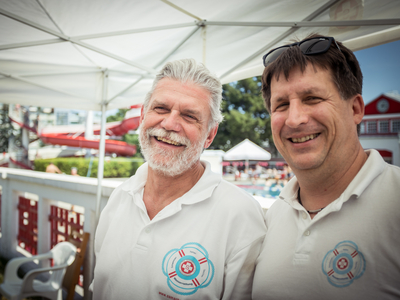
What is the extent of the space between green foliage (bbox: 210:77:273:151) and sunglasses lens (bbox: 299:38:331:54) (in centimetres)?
2347

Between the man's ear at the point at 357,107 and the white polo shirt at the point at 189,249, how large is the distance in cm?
74

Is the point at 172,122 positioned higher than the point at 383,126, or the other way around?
the point at 383,126

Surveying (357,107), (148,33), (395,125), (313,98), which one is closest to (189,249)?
(313,98)

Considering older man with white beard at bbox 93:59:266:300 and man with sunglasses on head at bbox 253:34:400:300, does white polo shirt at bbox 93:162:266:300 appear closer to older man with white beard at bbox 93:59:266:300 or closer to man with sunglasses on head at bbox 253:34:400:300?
older man with white beard at bbox 93:59:266:300

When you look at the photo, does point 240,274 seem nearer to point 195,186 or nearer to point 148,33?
point 195,186

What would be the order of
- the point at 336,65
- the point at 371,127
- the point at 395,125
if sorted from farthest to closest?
the point at 371,127 → the point at 395,125 → the point at 336,65

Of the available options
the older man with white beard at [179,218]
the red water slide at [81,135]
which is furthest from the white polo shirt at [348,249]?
the red water slide at [81,135]

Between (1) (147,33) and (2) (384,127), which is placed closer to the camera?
(1) (147,33)

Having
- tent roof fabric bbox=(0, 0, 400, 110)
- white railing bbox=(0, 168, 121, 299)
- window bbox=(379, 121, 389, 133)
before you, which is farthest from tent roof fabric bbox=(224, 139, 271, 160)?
window bbox=(379, 121, 389, 133)

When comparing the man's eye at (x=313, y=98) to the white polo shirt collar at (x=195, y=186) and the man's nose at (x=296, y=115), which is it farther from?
the white polo shirt collar at (x=195, y=186)

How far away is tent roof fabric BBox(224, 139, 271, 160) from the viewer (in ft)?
46.1

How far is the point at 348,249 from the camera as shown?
3.29 ft

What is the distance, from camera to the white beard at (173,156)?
5.08 feet

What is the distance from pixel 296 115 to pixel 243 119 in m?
25.4
